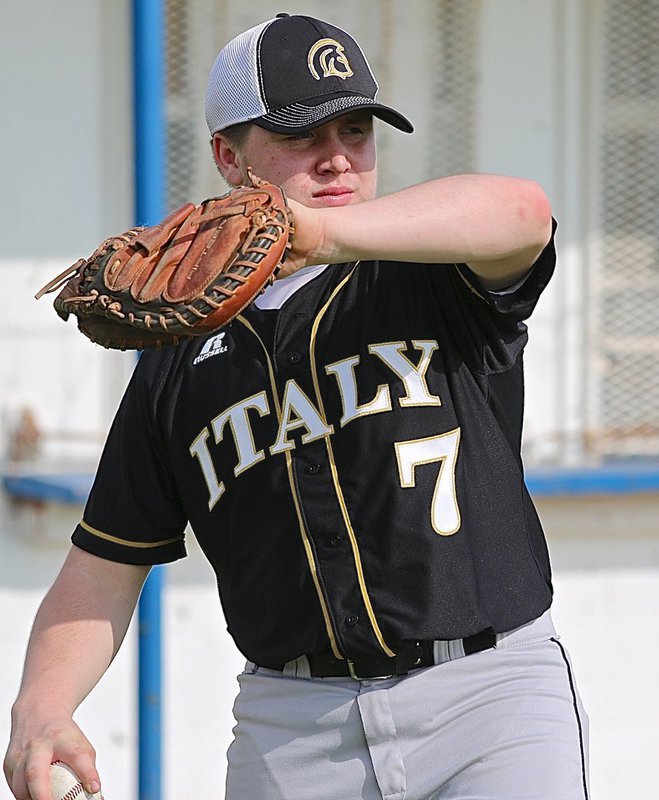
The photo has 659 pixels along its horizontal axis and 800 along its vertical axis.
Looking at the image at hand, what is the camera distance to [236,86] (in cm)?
221

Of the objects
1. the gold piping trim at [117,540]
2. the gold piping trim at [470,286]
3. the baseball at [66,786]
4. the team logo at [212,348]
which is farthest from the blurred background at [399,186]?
the gold piping trim at [470,286]

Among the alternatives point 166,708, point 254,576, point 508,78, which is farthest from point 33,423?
point 254,576

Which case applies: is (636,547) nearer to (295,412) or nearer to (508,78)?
(508,78)

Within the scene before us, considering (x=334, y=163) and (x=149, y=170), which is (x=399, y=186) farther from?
(x=334, y=163)

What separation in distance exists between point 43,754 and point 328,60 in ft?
3.74

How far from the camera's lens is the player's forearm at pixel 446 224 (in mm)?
1651

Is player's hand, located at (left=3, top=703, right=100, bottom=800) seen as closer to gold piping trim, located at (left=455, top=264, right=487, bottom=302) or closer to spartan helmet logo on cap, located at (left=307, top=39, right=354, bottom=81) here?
gold piping trim, located at (left=455, top=264, right=487, bottom=302)

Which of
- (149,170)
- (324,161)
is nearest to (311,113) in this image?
(324,161)

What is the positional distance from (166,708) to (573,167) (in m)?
2.37

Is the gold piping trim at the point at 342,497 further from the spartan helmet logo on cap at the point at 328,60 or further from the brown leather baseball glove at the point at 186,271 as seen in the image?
the brown leather baseball glove at the point at 186,271

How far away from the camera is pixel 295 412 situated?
2.16 meters

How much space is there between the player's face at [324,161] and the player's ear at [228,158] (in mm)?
91

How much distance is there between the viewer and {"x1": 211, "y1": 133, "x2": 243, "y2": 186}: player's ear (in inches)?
89.8

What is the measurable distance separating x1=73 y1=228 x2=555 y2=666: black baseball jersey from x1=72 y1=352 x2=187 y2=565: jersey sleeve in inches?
4.1
